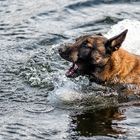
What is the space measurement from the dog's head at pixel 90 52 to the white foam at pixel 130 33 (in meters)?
2.43

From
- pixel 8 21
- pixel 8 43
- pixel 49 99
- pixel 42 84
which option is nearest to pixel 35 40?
pixel 8 43

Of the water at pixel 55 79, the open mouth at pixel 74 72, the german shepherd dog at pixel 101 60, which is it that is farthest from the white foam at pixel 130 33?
the open mouth at pixel 74 72

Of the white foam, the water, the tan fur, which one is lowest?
the water

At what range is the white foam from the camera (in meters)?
11.9

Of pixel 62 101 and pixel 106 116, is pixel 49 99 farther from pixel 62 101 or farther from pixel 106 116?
pixel 106 116

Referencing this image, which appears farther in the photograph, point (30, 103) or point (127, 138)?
point (30, 103)

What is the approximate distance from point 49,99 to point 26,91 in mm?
566

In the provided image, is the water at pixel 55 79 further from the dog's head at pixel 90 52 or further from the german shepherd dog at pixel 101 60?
the dog's head at pixel 90 52

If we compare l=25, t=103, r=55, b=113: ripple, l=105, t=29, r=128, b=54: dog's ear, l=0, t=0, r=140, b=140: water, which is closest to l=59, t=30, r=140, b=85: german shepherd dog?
l=105, t=29, r=128, b=54: dog's ear

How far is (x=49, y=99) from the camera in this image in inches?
376

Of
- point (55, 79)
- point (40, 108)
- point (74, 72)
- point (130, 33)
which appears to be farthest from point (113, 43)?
point (130, 33)

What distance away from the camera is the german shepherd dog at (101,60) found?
9180mm

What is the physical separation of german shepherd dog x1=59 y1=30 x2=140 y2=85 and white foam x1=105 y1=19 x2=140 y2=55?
2146 mm

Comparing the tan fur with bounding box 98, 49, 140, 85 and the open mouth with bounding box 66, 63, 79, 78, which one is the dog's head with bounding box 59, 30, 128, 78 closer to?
the open mouth with bounding box 66, 63, 79, 78
